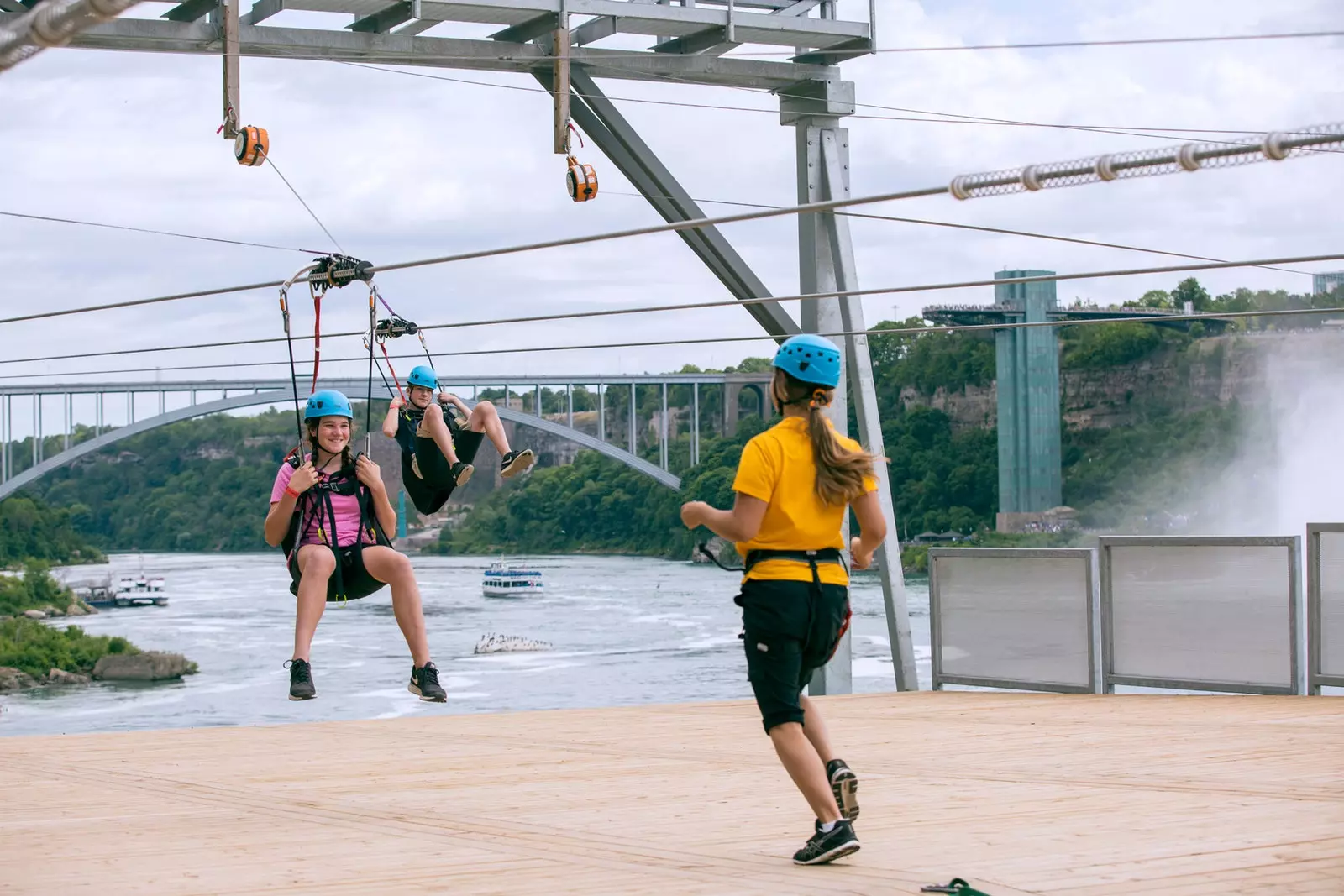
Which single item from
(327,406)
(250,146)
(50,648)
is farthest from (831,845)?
(50,648)

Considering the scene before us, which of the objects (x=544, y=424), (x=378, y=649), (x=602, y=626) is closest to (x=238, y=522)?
(x=378, y=649)

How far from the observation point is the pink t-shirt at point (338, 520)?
646cm

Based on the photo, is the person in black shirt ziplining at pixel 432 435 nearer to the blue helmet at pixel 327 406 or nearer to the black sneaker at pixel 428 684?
the blue helmet at pixel 327 406

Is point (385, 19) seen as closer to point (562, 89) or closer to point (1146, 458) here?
point (562, 89)

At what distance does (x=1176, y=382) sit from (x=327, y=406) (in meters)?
68.8

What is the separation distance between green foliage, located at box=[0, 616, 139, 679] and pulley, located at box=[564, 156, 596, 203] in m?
45.3

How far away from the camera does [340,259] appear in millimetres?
7289

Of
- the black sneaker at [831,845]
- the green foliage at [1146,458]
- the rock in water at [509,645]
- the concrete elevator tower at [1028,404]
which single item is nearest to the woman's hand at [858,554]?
the black sneaker at [831,845]

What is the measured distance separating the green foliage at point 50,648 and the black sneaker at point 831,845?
165 feet

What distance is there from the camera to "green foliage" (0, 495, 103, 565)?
71.9 metres

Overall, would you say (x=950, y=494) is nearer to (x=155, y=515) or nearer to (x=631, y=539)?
(x=631, y=539)

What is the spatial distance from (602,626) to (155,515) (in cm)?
1623

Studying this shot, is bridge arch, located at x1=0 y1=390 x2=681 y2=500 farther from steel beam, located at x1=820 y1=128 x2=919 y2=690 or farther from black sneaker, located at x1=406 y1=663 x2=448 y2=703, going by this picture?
black sneaker, located at x1=406 y1=663 x2=448 y2=703

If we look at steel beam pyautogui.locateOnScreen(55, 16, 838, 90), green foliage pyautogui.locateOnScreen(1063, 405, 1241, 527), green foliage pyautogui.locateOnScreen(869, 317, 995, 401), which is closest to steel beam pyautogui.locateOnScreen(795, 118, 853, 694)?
steel beam pyautogui.locateOnScreen(55, 16, 838, 90)
